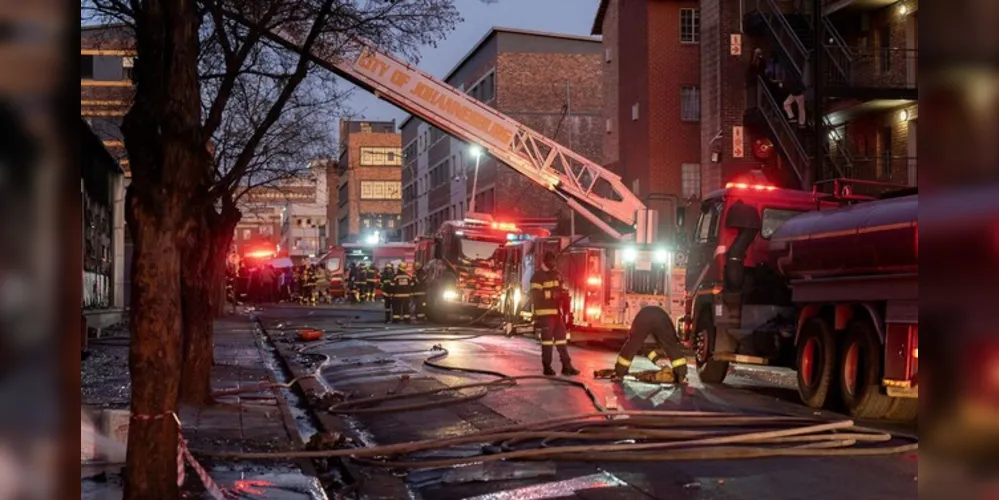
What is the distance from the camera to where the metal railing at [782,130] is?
30.0 metres

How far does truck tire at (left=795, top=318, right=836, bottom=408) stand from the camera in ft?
41.9

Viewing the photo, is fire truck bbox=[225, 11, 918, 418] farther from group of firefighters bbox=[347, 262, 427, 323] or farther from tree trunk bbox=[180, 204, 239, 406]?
group of firefighters bbox=[347, 262, 427, 323]

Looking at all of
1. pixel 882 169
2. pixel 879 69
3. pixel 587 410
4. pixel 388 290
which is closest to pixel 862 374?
pixel 587 410

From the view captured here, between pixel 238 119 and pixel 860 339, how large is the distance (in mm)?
21455

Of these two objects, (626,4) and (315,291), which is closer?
(626,4)

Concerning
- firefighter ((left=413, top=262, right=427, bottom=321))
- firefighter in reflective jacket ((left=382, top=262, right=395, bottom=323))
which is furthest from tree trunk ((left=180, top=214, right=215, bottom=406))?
firefighter ((left=413, top=262, right=427, bottom=321))

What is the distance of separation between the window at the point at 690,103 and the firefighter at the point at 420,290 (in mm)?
10018

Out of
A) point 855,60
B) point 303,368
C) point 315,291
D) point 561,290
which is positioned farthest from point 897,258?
point 315,291

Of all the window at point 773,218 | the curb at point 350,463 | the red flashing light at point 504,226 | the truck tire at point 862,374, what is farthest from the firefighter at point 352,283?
the truck tire at point 862,374

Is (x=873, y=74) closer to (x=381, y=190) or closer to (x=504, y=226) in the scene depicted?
(x=504, y=226)

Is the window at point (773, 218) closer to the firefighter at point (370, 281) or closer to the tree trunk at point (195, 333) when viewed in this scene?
the tree trunk at point (195, 333)

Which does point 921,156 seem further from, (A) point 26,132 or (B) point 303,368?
(B) point 303,368

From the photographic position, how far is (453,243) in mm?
32812

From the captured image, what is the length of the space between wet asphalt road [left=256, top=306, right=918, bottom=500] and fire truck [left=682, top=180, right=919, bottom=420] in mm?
551
